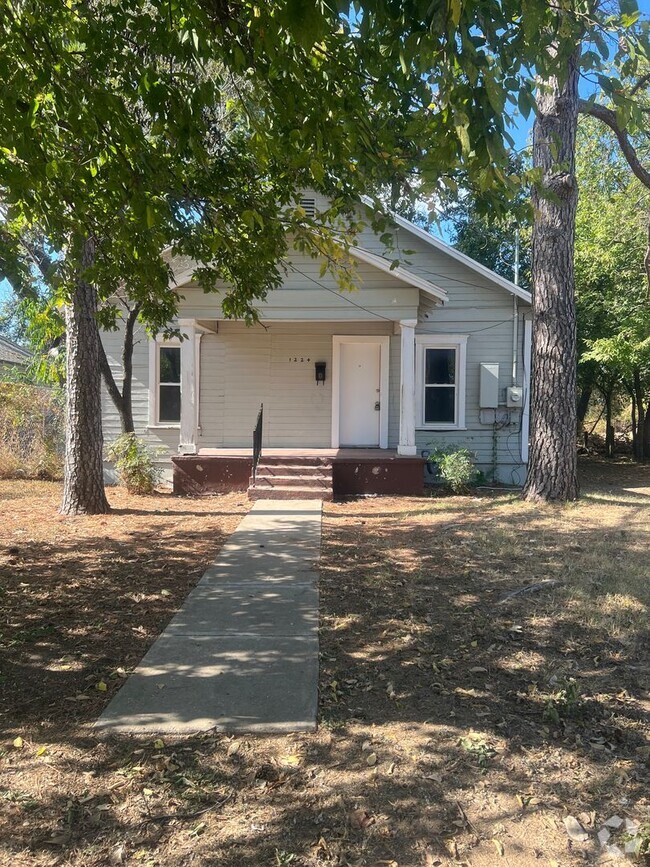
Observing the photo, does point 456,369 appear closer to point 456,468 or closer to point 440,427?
point 440,427

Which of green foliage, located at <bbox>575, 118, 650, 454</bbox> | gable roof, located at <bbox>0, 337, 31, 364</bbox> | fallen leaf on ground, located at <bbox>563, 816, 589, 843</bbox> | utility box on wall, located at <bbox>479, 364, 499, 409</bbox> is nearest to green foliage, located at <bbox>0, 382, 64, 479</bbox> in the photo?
utility box on wall, located at <bbox>479, 364, 499, 409</bbox>

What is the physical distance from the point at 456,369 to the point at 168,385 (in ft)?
19.3

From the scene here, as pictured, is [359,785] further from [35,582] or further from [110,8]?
[110,8]

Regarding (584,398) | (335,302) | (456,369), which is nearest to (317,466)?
(335,302)

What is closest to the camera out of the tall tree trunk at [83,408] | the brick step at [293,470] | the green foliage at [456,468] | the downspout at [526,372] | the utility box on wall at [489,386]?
the tall tree trunk at [83,408]

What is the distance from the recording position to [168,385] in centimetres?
1316

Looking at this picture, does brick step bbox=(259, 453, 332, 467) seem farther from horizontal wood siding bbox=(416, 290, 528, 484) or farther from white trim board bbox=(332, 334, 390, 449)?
horizontal wood siding bbox=(416, 290, 528, 484)

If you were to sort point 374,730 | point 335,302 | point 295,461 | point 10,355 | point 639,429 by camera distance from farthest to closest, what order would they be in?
point 10,355, point 639,429, point 335,302, point 295,461, point 374,730

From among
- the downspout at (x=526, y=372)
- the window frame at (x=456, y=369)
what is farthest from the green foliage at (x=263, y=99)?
the downspout at (x=526, y=372)

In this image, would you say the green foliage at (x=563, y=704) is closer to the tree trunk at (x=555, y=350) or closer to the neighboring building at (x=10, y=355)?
the tree trunk at (x=555, y=350)

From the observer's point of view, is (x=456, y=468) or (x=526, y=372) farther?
(x=526, y=372)

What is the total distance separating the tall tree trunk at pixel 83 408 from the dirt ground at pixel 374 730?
2241 millimetres

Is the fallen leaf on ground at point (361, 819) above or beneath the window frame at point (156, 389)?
beneath

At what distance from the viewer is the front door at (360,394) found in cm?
1315
